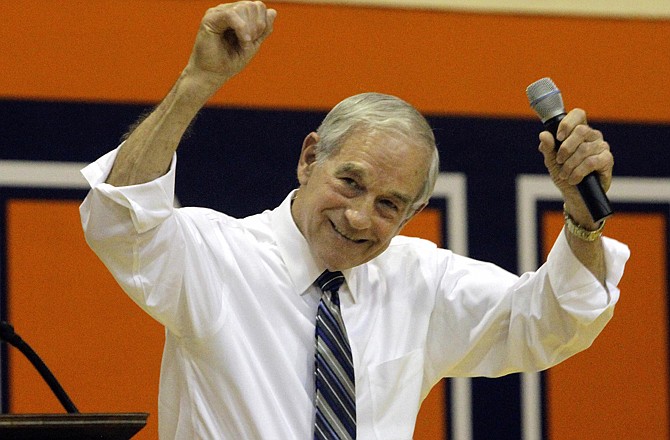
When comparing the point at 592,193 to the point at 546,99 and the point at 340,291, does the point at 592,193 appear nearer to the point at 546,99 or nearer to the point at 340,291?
the point at 546,99

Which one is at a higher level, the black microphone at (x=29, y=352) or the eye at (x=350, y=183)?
the eye at (x=350, y=183)

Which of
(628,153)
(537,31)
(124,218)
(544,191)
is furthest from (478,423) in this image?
(124,218)

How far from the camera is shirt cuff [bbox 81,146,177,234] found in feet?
5.36

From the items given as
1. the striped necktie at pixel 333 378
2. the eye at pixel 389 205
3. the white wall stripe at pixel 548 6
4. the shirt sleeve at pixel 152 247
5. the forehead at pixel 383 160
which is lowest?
the striped necktie at pixel 333 378

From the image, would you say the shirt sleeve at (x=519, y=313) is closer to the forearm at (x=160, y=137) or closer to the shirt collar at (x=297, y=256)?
the shirt collar at (x=297, y=256)

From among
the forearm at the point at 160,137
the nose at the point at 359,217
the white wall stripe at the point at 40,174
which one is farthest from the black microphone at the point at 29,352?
the white wall stripe at the point at 40,174

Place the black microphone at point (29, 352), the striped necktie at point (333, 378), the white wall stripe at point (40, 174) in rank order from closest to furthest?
the black microphone at point (29, 352), the striped necktie at point (333, 378), the white wall stripe at point (40, 174)

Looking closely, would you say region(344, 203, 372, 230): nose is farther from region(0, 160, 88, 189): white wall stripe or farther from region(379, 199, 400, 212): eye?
region(0, 160, 88, 189): white wall stripe

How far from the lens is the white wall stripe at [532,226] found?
122 inches

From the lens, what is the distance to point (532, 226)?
3127 millimetres

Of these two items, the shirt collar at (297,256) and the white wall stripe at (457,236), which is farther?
the white wall stripe at (457,236)

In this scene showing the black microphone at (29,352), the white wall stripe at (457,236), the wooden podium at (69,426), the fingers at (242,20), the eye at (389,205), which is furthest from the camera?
the white wall stripe at (457,236)

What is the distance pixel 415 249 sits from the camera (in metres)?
2.22

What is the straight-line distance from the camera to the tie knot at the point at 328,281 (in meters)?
2.02
